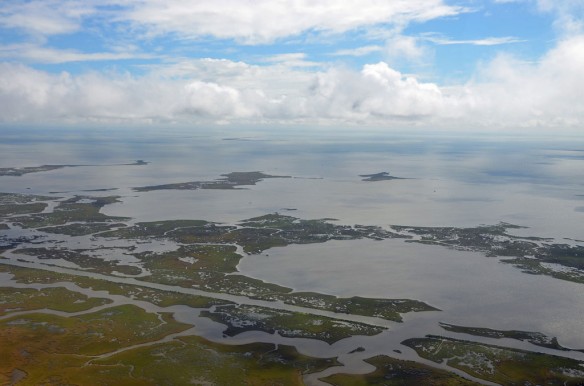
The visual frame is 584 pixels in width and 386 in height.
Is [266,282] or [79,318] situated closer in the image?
[79,318]

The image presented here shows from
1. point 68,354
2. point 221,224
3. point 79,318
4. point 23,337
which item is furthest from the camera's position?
point 221,224

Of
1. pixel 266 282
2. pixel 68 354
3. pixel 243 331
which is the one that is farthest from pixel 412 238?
pixel 68 354

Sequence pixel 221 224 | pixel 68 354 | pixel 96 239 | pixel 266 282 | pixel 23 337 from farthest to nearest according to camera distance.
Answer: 1. pixel 221 224
2. pixel 96 239
3. pixel 266 282
4. pixel 23 337
5. pixel 68 354

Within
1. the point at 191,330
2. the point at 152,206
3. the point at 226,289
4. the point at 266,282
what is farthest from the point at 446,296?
the point at 152,206

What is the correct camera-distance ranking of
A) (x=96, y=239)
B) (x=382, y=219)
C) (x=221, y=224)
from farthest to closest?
(x=382, y=219), (x=221, y=224), (x=96, y=239)

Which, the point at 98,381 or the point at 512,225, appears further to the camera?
the point at 512,225

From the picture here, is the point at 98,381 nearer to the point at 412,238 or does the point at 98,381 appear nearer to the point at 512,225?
the point at 412,238

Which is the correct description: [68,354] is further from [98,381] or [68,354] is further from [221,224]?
[221,224]

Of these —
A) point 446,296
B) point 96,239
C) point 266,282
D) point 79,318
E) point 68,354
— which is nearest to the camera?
point 68,354

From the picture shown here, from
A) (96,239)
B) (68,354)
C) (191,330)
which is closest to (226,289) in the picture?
(191,330)
